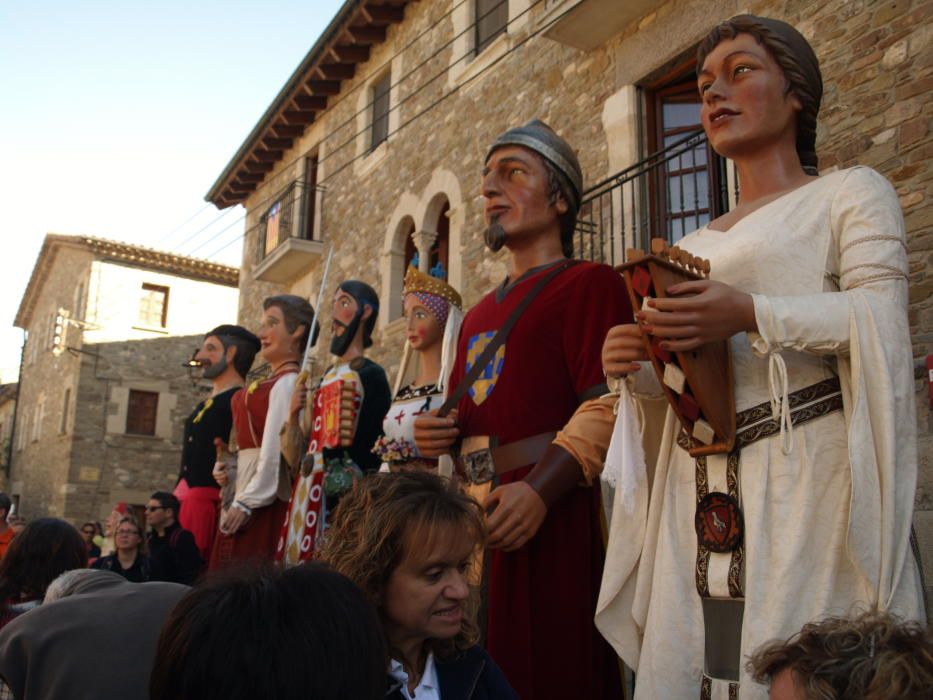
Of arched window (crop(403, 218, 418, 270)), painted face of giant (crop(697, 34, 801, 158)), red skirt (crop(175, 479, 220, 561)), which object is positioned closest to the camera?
painted face of giant (crop(697, 34, 801, 158))

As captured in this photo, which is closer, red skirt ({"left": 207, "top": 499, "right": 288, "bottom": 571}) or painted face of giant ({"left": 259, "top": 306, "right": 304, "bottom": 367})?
red skirt ({"left": 207, "top": 499, "right": 288, "bottom": 571})

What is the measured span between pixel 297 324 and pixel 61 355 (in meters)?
23.0

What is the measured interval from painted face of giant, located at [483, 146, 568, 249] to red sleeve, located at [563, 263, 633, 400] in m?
0.31

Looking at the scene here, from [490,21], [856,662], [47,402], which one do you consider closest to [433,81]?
[490,21]

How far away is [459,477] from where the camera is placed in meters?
2.85

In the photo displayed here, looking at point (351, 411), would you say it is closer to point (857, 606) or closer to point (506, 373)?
point (506, 373)

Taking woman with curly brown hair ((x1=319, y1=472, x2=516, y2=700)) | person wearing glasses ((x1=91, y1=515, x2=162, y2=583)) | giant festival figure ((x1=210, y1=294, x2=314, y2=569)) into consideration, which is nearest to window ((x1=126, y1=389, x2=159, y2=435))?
person wearing glasses ((x1=91, y1=515, x2=162, y2=583))

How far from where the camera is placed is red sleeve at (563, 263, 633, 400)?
2.64 meters

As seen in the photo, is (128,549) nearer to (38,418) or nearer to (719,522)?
(719,522)

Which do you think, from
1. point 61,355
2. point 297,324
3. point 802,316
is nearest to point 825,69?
point 297,324

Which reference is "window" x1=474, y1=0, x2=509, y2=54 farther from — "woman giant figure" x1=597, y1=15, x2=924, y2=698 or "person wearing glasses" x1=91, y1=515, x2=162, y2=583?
"woman giant figure" x1=597, y1=15, x2=924, y2=698

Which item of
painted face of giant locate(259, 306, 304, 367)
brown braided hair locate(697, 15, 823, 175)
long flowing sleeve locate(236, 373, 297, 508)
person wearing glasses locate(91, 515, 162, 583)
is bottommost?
person wearing glasses locate(91, 515, 162, 583)

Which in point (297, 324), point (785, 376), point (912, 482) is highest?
point (297, 324)

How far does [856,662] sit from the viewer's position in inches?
51.3
